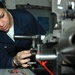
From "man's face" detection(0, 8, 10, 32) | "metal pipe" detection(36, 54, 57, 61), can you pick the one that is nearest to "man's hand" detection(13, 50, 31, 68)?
"metal pipe" detection(36, 54, 57, 61)

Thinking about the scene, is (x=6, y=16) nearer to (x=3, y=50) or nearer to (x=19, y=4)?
(x=3, y=50)

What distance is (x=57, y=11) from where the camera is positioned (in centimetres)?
79

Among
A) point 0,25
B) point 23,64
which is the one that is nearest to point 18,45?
point 0,25

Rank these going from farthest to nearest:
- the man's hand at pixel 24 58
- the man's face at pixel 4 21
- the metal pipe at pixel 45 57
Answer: the man's face at pixel 4 21
the man's hand at pixel 24 58
the metal pipe at pixel 45 57

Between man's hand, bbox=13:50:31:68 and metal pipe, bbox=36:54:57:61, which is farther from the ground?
metal pipe, bbox=36:54:57:61

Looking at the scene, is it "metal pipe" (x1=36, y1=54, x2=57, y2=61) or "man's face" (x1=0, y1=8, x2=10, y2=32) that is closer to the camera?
"metal pipe" (x1=36, y1=54, x2=57, y2=61)

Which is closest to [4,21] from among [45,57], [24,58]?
[24,58]

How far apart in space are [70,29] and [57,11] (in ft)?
0.40

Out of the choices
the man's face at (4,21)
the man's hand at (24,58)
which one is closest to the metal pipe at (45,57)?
the man's hand at (24,58)

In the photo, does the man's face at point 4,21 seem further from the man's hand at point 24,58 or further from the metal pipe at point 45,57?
the metal pipe at point 45,57

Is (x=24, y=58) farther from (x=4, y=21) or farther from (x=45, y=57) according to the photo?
(x=4, y=21)

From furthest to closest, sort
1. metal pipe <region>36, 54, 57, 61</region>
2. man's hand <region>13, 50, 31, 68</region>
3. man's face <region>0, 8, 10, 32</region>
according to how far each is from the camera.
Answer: man's face <region>0, 8, 10, 32</region> → man's hand <region>13, 50, 31, 68</region> → metal pipe <region>36, 54, 57, 61</region>

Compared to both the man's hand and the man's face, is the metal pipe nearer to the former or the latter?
the man's hand

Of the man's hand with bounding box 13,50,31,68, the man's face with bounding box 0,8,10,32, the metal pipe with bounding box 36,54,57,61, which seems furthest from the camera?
the man's face with bounding box 0,8,10,32
